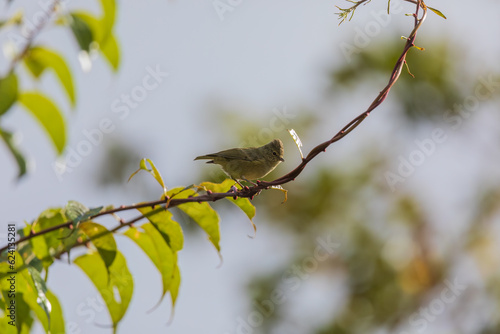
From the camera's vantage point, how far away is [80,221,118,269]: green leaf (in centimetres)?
Answer: 183

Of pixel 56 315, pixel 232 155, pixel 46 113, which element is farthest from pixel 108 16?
pixel 232 155

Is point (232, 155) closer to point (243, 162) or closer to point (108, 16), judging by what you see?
point (243, 162)

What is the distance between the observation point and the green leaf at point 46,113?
129 centimetres

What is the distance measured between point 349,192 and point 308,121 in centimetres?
140

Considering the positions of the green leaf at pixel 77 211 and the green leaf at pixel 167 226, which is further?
the green leaf at pixel 167 226

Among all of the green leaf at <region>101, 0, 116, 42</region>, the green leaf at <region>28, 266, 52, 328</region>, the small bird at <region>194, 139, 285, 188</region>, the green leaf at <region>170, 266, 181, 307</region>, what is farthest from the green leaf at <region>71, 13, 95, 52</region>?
the small bird at <region>194, 139, 285, 188</region>

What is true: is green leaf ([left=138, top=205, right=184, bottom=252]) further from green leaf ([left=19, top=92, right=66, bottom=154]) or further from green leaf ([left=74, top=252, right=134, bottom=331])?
green leaf ([left=19, top=92, right=66, bottom=154])

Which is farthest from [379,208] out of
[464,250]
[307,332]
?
[307,332]

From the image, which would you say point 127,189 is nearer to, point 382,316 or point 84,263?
point 382,316

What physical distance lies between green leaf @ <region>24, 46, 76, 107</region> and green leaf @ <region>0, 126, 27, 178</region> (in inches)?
10.1

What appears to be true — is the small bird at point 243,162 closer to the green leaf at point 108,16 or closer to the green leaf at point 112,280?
the green leaf at point 112,280

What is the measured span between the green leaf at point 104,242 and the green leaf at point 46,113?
608 millimetres

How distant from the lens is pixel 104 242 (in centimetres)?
183

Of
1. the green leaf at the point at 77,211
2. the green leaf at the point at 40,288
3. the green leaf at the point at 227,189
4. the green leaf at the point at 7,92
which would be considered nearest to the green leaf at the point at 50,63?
the green leaf at the point at 7,92
